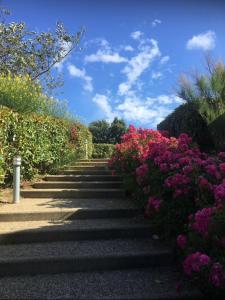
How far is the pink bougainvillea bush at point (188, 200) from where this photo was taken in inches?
138

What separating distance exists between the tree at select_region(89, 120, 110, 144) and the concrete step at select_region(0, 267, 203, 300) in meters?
31.6

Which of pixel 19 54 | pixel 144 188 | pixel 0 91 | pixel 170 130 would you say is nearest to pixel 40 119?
pixel 0 91

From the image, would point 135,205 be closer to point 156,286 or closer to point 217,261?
point 156,286

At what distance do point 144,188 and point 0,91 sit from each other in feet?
17.1

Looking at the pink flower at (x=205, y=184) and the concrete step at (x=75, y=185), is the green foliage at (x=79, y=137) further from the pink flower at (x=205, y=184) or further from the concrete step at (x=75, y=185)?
the pink flower at (x=205, y=184)

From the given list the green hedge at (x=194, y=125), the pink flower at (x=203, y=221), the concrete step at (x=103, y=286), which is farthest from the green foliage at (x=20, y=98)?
the pink flower at (x=203, y=221)

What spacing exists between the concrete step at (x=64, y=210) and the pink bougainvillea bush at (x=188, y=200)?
0.35m

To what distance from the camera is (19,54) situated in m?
17.9

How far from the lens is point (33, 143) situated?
855 cm

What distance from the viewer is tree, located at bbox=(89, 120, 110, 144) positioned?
36531 mm

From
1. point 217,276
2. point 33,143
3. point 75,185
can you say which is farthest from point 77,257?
point 33,143

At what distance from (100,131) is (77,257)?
32.9 metres

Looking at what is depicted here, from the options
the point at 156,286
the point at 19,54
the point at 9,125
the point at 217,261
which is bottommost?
the point at 156,286

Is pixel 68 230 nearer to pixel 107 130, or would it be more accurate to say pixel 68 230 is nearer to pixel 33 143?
pixel 33 143
